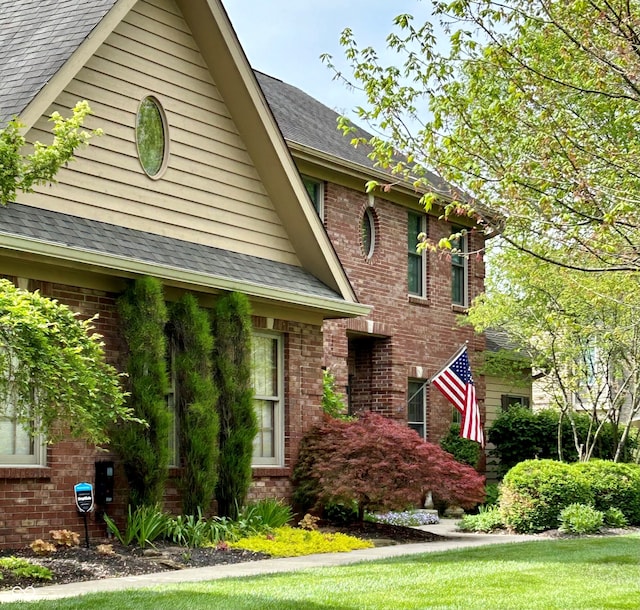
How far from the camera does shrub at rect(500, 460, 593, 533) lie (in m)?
17.1

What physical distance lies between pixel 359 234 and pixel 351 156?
1555 millimetres

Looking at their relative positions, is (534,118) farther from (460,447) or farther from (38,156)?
(460,447)

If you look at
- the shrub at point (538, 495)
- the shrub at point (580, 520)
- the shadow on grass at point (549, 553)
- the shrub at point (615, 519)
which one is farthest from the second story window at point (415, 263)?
the shadow on grass at point (549, 553)

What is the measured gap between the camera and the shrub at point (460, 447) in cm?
2302

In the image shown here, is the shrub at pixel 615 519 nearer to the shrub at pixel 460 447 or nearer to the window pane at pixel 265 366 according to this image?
the shrub at pixel 460 447

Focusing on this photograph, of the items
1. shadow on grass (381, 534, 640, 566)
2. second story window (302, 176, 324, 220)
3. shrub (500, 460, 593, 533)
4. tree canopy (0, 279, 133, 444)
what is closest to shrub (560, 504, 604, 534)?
shrub (500, 460, 593, 533)

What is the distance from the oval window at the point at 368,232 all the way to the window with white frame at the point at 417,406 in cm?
293

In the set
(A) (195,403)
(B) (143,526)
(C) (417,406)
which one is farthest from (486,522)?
(B) (143,526)

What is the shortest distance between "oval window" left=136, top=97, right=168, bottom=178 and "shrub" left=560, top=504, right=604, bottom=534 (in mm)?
7725

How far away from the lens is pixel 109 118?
46.2ft

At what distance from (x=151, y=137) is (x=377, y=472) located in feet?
17.4

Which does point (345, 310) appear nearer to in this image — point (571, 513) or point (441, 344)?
point (571, 513)

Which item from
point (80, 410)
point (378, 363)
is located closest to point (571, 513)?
point (378, 363)

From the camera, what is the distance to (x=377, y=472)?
50.1ft
